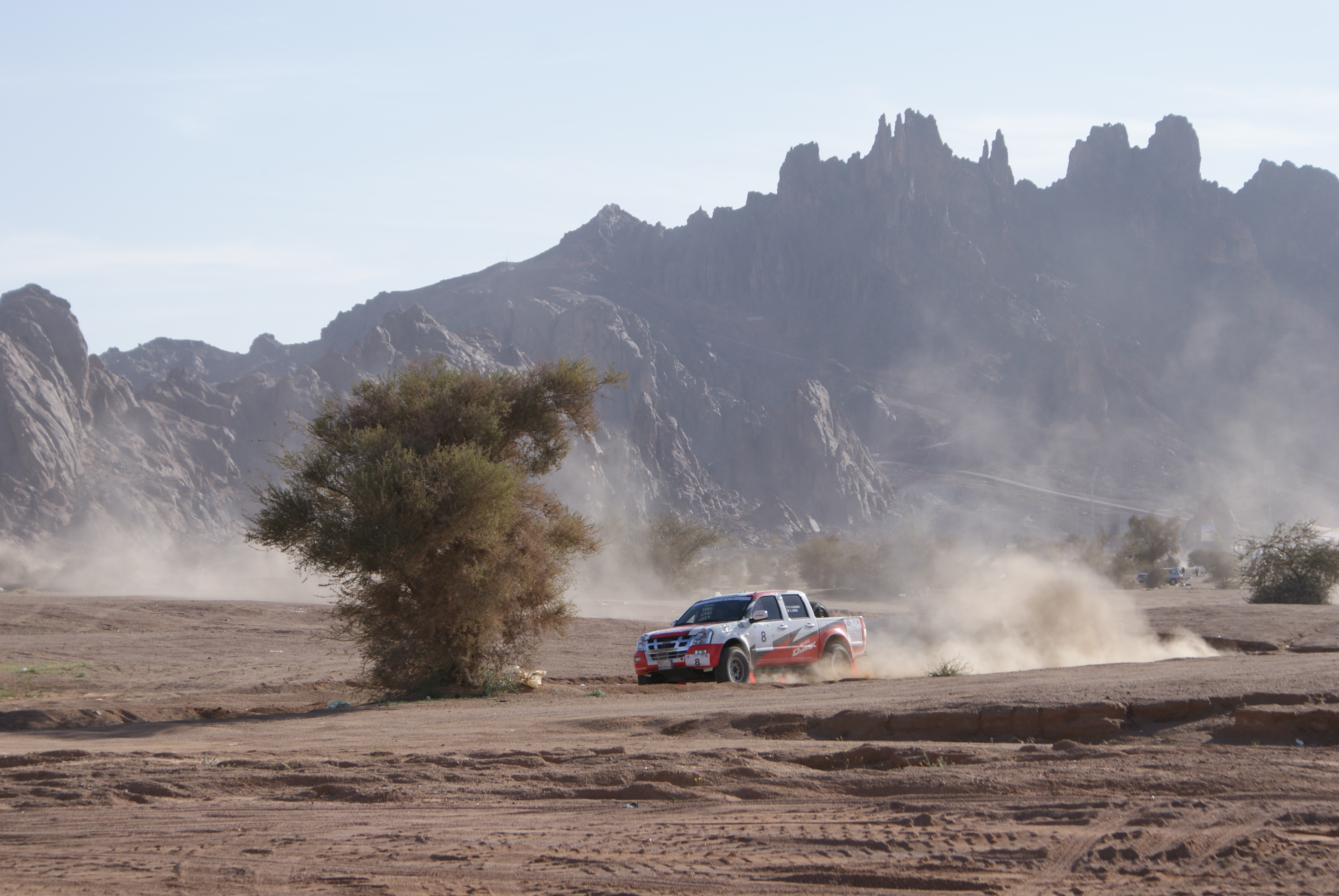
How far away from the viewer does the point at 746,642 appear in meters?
18.8

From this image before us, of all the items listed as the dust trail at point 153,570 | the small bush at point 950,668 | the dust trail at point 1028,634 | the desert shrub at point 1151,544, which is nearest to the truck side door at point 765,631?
the small bush at point 950,668

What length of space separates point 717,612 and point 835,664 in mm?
2866

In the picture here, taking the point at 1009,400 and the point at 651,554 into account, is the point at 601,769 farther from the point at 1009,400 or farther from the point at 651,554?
the point at 1009,400

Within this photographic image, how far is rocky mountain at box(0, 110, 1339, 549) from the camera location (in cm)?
9531

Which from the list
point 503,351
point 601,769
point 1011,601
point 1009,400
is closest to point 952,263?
point 1009,400

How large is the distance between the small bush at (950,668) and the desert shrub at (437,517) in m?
7.04

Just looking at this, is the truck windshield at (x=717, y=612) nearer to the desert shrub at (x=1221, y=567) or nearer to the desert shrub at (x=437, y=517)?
the desert shrub at (x=437, y=517)

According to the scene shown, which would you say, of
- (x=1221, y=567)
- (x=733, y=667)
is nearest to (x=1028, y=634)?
(x=733, y=667)

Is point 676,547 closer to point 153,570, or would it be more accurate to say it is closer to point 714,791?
point 153,570

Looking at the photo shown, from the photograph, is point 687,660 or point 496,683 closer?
point 687,660

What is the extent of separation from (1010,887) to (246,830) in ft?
17.9

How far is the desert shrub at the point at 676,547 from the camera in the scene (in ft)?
226

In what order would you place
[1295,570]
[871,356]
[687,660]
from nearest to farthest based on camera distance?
1. [687,660]
2. [1295,570]
3. [871,356]

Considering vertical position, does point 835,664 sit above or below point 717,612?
below
